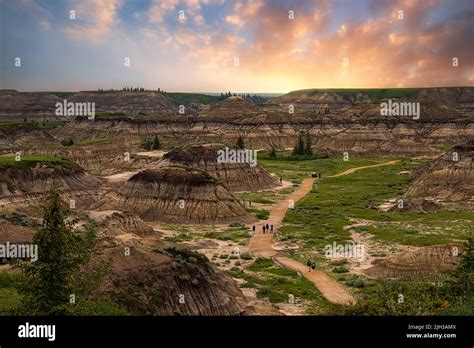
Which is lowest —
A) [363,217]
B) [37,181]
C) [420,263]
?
[420,263]

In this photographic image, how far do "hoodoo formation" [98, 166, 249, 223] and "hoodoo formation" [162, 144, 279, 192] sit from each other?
19623 mm

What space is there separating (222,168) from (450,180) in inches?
1740

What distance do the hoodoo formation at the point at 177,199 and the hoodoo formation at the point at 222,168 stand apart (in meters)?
19.6

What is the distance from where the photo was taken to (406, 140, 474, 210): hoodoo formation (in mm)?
83688

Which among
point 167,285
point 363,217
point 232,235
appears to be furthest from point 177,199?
point 167,285

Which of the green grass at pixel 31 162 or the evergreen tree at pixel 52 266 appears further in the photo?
the green grass at pixel 31 162

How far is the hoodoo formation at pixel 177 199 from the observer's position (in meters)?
69.5

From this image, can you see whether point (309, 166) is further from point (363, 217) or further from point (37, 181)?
point (37, 181)

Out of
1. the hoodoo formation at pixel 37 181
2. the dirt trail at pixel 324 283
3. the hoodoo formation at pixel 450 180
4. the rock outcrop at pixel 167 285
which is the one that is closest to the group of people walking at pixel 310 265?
the dirt trail at pixel 324 283

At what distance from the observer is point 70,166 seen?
85.9 metres

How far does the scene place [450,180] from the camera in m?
88.2

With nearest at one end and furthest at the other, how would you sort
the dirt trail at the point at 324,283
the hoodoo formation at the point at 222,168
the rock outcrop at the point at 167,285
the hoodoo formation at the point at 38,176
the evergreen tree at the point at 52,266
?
1. the evergreen tree at the point at 52,266
2. the rock outcrop at the point at 167,285
3. the dirt trail at the point at 324,283
4. the hoodoo formation at the point at 38,176
5. the hoodoo formation at the point at 222,168

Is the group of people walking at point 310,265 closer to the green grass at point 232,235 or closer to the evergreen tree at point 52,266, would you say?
the green grass at point 232,235
